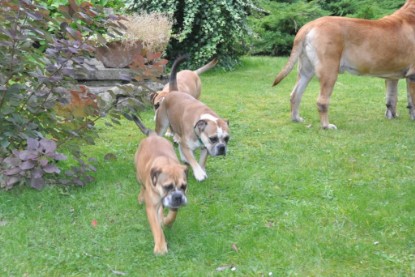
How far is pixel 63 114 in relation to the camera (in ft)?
19.9

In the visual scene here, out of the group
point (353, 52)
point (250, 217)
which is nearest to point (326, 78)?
point (353, 52)

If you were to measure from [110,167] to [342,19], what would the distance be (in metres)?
4.52

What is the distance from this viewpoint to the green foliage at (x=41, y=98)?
5527 millimetres

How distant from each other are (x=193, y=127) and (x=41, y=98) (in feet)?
5.58

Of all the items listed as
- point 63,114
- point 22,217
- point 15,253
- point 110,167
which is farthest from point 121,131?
point 15,253

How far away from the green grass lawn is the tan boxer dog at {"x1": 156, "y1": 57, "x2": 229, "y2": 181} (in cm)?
33

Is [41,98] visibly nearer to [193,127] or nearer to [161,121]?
[193,127]

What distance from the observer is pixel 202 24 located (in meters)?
14.3

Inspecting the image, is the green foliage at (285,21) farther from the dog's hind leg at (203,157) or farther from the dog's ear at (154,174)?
the dog's ear at (154,174)

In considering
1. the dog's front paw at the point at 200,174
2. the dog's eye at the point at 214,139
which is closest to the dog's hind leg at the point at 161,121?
the dog's front paw at the point at 200,174

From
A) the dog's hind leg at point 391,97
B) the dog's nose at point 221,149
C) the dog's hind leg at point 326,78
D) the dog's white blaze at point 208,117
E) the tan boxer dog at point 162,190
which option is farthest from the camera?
the dog's hind leg at point 391,97

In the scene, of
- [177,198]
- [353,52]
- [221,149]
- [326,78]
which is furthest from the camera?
[353,52]

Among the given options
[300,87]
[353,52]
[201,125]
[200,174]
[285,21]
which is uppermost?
[201,125]

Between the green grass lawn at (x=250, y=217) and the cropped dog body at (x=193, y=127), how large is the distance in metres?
0.35
